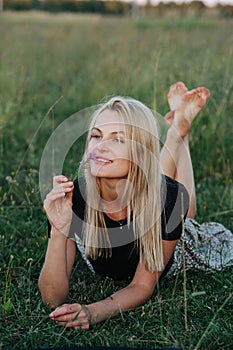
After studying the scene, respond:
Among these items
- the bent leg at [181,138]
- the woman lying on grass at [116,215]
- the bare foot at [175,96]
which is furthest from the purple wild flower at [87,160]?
the bare foot at [175,96]

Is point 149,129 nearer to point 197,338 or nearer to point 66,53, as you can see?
point 197,338

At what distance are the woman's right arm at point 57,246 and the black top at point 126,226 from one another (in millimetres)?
112

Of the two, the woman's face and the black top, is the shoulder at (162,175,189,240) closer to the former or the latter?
the black top

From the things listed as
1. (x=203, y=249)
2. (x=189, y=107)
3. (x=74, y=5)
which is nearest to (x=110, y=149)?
(x=203, y=249)

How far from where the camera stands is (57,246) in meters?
1.96

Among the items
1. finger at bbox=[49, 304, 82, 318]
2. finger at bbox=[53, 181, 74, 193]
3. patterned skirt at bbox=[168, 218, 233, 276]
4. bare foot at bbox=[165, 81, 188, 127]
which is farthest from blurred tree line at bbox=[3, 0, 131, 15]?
finger at bbox=[49, 304, 82, 318]

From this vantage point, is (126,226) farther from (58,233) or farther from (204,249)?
(204,249)

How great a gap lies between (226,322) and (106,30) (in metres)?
7.27

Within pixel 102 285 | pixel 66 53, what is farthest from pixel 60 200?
pixel 66 53

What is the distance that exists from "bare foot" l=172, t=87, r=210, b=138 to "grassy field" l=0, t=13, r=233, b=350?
0.35 m

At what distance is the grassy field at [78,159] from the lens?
6.13 feet

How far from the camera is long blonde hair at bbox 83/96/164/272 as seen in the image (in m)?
1.97

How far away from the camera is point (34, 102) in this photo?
4.53m

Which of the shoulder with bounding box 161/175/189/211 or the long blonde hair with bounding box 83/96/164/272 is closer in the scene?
the long blonde hair with bounding box 83/96/164/272
